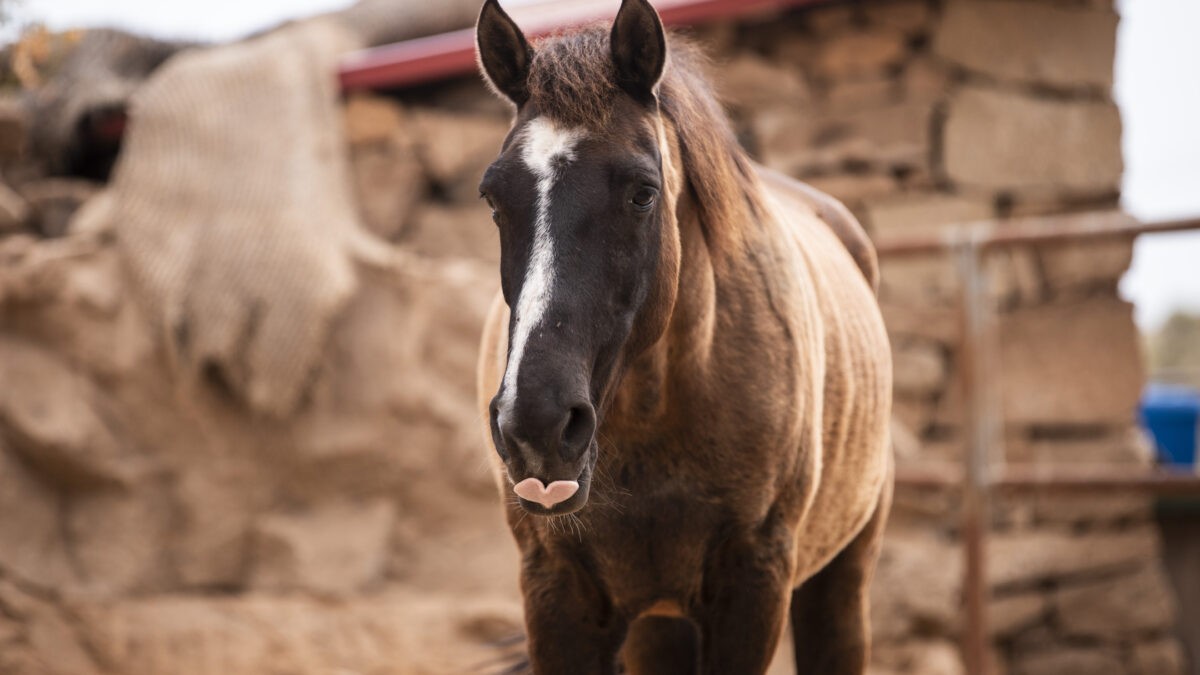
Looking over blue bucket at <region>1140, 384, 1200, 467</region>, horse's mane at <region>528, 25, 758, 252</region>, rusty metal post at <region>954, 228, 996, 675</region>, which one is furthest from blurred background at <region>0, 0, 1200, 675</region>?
horse's mane at <region>528, 25, 758, 252</region>

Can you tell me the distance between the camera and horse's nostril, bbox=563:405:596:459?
2.01 metres

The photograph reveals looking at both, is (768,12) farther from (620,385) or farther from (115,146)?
(620,385)

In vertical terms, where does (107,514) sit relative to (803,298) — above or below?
below

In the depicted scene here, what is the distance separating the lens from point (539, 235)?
6.92 ft

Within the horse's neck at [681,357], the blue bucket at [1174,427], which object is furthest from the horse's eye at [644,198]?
the blue bucket at [1174,427]

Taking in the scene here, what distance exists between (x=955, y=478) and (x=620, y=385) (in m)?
3.64

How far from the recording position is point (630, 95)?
2.33m

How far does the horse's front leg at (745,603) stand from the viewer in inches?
98.4

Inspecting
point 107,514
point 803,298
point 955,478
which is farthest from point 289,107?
point 803,298

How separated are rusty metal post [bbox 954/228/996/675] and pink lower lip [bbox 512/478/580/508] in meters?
3.95

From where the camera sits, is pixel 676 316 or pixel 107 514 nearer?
pixel 676 316

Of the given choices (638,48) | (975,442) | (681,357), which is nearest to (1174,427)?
(975,442)

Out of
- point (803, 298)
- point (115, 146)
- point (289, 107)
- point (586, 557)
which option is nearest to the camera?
point (586, 557)

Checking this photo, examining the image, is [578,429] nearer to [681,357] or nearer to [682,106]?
[681,357]
